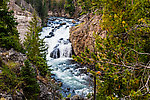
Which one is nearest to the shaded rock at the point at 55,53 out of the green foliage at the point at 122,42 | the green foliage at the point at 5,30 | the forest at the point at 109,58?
the forest at the point at 109,58

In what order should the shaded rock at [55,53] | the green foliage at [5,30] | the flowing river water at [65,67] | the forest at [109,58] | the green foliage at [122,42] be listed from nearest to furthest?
1. the forest at [109,58]
2. the green foliage at [122,42]
3. the green foliage at [5,30]
4. the flowing river water at [65,67]
5. the shaded rock at [55,53]

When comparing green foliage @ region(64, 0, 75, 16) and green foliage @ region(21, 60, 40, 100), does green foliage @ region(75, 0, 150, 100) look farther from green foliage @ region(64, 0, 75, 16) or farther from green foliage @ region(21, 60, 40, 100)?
green foliage @ region(64, 0, 75, 16)

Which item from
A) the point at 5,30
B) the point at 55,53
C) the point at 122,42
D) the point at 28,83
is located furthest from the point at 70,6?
the point at 122,42

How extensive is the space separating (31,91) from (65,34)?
87.7 feet

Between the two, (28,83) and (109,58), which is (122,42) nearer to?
(109,58)

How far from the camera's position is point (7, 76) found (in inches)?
297

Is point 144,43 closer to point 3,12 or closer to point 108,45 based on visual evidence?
point 108,45

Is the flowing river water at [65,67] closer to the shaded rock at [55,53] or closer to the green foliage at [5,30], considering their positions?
the shaded rock at [55,53]

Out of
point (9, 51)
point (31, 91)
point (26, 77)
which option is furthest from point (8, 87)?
point (9, 51)

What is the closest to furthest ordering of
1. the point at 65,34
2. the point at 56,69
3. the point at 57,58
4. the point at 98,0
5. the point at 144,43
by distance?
the point at 144,43
the point at 98,0
the point at 56,69
the point at 57,58
the point at 65,34

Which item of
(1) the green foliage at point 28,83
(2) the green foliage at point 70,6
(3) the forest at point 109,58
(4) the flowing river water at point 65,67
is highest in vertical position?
(2) the green foliage at point 70,6

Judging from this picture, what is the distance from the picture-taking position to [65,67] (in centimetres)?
2259

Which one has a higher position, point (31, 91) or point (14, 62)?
point (14, 62)

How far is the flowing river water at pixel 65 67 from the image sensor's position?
16391mm
